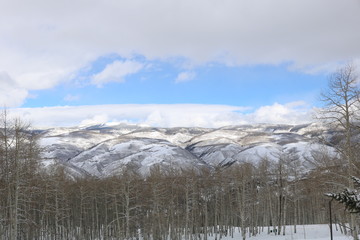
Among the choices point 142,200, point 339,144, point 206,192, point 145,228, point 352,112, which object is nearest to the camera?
point 352,112

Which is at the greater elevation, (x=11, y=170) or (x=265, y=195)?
(x=11, y=170)

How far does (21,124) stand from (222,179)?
40.0 metres

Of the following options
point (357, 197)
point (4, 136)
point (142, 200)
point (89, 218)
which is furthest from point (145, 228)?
point (357, 197)

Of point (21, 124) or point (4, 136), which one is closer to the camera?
point (4, 136)

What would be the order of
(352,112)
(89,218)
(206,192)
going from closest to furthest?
(352,112) → (206,192) → (89,218)

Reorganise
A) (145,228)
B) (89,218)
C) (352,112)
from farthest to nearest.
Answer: (89,218) → (145,228) → (352,112)

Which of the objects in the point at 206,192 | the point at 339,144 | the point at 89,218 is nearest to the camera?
the point at 339,144

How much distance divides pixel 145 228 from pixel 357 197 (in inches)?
1983

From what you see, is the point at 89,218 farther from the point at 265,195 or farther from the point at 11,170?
the point at 11,170

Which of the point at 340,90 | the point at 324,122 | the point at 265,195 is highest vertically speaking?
the point at 340,90

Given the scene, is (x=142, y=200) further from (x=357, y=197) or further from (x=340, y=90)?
(x=357, y=197)

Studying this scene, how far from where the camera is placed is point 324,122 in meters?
22.6

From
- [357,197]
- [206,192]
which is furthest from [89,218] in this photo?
[357,197]

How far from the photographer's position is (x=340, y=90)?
72.5 ft
